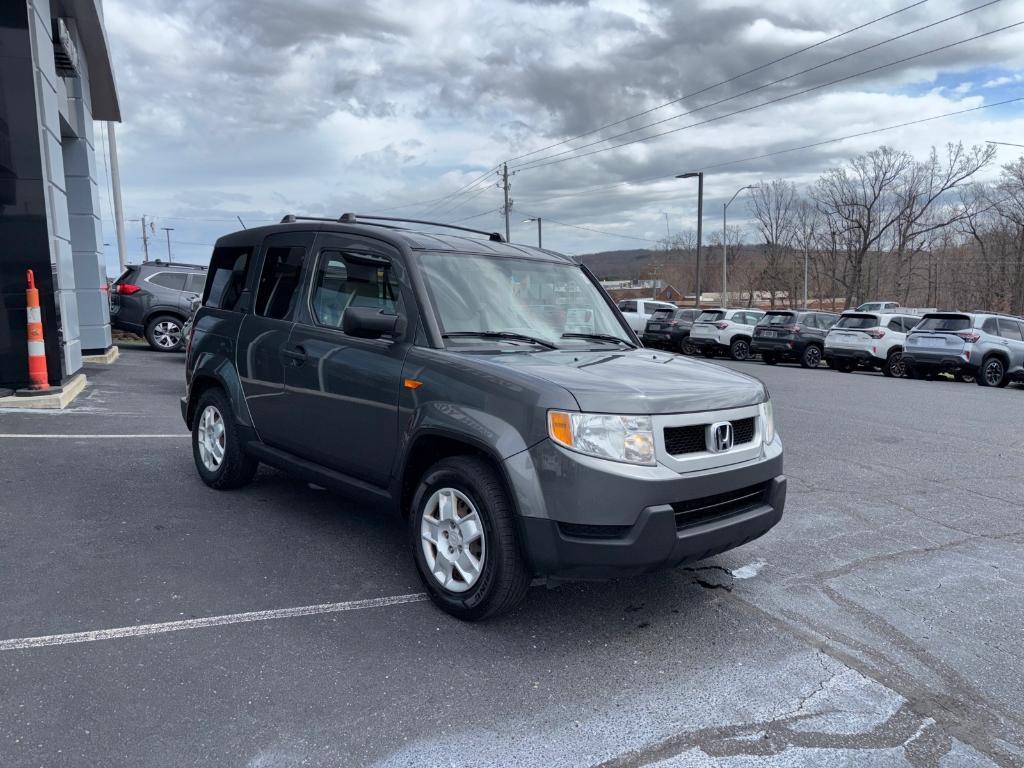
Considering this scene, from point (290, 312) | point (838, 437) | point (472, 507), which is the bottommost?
point (838, 437)

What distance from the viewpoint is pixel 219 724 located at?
289cm

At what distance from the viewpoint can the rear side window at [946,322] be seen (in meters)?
18.3

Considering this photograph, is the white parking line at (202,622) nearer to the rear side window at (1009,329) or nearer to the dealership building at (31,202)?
the dealership building at (31,202)

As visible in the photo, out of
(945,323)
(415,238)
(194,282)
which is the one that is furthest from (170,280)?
(945,323)

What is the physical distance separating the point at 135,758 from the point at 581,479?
6.33ft

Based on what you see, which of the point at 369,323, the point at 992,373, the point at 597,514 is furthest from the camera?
the point at 992,373

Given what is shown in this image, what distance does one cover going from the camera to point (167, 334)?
17.5 m

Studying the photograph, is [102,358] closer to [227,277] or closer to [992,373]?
[227,277]

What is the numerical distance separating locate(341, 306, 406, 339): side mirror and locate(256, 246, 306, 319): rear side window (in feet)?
3.92

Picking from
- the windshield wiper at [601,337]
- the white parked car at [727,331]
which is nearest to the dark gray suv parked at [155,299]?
the windshield wiper at [601,337]

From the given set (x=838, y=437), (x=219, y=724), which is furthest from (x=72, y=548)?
(x=838, y=437)

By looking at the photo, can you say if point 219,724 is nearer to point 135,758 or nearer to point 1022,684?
point 135,758

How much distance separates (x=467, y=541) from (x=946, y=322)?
60.6ft

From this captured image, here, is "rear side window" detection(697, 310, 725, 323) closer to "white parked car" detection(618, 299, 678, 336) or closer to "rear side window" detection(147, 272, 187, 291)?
"white parked car" detection(618, 299, 678, 336)
